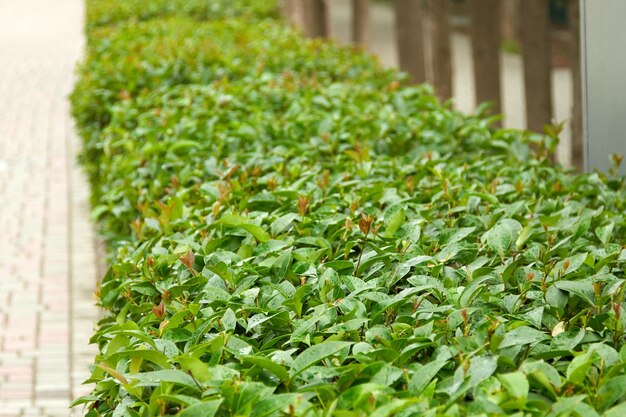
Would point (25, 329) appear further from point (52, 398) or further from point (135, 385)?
point (135, 385)

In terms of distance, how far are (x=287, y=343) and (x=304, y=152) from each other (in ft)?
7.96

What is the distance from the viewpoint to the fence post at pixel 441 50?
11000 millimetres

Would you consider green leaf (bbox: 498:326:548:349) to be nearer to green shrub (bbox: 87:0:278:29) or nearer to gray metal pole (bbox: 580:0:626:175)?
gray metal pole (bbox: 580:0:626:175)

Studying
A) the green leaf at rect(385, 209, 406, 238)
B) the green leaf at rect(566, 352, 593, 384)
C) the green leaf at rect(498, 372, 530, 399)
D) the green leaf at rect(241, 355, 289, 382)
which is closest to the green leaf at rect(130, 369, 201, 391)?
the green leaf at rect(241, 355, 289, 382)

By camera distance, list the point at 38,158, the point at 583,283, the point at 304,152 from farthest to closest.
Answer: the point at 38,158, the point at 304,152, the point at 583,283

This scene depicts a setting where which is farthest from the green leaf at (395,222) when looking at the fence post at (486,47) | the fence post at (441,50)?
the fence post at (441,50)

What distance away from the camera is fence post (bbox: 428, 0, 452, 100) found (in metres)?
11.0

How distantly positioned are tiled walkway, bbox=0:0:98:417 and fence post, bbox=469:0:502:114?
3736mm

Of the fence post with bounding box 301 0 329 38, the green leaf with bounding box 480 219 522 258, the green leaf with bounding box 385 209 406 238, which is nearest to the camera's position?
the green leaf with bounding box 480 219 522 258

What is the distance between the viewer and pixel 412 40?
11305 mm

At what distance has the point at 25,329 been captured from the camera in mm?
6910

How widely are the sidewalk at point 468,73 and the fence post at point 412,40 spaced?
70 centimetres

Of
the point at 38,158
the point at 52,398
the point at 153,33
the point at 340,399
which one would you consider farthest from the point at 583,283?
the point at 38,158

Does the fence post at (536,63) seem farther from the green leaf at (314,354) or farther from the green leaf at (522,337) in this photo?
the green leaf at (314,354)
